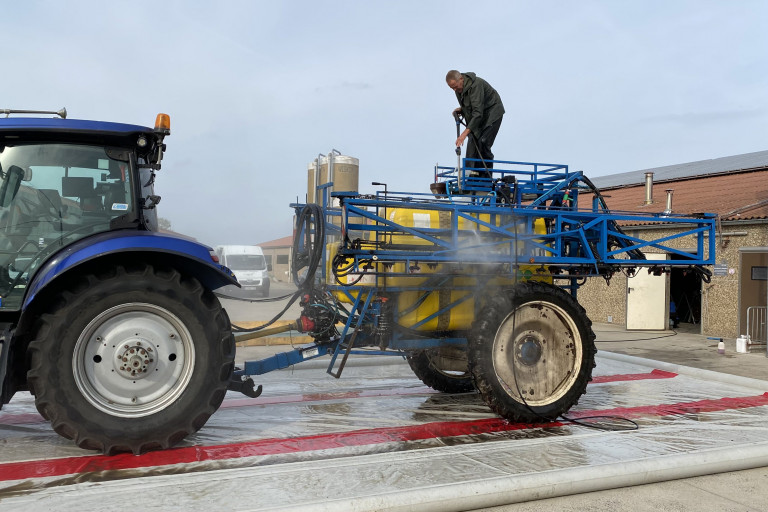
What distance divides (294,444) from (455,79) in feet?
13.6

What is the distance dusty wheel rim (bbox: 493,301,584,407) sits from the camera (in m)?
5.53

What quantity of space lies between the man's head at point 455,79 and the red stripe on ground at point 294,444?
3466 mm

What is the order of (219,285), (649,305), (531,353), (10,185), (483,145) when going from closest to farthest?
(10,185)
(219,285)
(531,353)
(483,145)
(649,305)

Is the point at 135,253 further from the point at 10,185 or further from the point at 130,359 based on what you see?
the point at 10,185

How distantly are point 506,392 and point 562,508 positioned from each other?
5.78 feet

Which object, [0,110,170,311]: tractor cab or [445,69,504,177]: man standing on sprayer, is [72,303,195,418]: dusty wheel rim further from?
[445,69,504,177]: man standing on sprayer

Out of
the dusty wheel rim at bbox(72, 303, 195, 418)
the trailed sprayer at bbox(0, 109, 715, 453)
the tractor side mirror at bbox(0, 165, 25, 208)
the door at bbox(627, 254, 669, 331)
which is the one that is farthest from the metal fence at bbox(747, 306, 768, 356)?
the tractor side mirror at bbox(0, 165, 25, 208)

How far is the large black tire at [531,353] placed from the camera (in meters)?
5.39

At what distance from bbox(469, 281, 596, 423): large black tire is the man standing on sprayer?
5.37 feet

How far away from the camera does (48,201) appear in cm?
438

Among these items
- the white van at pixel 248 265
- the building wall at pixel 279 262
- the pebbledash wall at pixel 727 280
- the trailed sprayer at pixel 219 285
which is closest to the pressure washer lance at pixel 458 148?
the trailed sprayer at pixel 219 285

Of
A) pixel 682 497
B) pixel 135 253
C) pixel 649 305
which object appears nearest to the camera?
pixel 682 497

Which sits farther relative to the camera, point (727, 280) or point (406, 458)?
point (727, 280)

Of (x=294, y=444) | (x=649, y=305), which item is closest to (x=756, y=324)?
(x=649, y=305)
